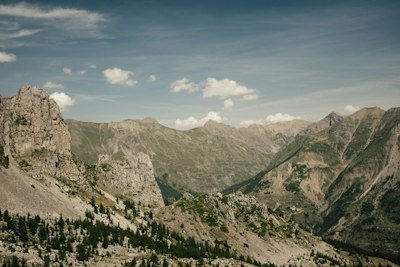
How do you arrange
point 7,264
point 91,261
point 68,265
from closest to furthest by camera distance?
point 7,264, point 68,265, point 91,261

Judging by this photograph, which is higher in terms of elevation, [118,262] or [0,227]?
[0,227]

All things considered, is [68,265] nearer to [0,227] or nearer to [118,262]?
[118,262]

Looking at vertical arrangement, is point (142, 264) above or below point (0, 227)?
below

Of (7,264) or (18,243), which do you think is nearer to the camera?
(7,264)

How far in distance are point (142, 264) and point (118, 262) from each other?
11581mm

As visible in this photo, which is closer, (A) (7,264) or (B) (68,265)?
(A) (7,264)

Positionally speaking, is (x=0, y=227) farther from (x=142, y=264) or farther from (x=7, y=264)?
(x=142, y=264)

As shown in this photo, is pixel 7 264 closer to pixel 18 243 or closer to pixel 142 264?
pixel 18 243

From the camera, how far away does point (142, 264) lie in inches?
7864

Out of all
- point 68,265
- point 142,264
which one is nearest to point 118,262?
point 142,264

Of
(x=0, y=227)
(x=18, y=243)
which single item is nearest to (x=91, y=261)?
(x=18, y=243)

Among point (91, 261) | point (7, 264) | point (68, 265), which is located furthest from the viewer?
point (91, 261)

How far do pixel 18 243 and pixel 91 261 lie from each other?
111 feet

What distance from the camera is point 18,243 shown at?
617ft
